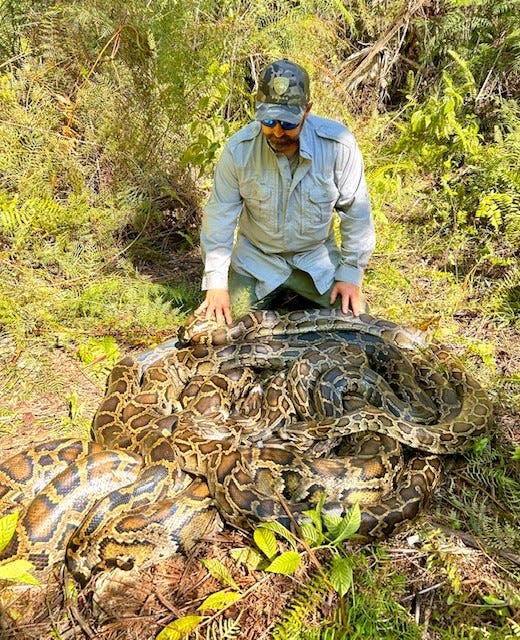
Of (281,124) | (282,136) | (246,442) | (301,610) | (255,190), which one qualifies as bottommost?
(246,442)

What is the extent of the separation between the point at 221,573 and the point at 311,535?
2.09ft

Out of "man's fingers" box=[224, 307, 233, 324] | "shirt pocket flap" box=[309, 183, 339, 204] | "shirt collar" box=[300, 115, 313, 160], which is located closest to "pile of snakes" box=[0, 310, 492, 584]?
"man's fingers" box=[224, 307, 233, 324]

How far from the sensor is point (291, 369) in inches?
209

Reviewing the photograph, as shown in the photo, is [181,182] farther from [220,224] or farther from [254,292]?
[254,292]

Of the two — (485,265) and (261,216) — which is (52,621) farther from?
(485,265)

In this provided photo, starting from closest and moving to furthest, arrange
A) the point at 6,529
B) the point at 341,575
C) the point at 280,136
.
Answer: the point at 6,529
the point at 341,575
the point at 280,136

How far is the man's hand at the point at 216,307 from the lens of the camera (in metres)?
5.74

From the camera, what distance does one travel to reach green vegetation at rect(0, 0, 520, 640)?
5.68m

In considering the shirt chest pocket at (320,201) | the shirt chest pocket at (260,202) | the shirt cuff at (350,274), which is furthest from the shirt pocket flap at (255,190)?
the shirt cuff at (350,274)

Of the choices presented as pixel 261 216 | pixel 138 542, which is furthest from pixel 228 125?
pixel 138 542

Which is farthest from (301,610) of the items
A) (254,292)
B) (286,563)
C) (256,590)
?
(254,292)

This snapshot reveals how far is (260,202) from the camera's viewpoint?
5602mm

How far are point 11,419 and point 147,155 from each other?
3.65m

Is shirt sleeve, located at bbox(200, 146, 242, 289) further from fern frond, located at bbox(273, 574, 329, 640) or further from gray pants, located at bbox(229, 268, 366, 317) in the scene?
fern frond, located at bbox(273, 574, 329, 640)
